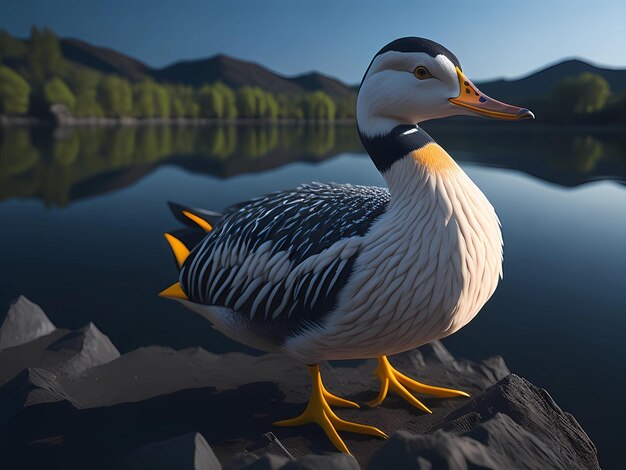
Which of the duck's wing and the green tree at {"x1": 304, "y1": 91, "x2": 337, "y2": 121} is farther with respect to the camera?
the green tree at {"x1": 304, "y1": 91, "x2": 337, "y2": 121}

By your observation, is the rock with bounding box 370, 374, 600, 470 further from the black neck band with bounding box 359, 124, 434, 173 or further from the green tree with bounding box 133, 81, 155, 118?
the green tree with bounding box 133, 81, 155, 118

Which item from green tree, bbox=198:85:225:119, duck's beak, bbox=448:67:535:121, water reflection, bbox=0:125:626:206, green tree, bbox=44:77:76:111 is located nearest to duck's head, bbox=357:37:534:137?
duck's beak, bbox=448:67:535:121

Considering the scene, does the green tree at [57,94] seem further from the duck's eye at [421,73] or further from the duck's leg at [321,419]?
the duck's eye at [421,73]

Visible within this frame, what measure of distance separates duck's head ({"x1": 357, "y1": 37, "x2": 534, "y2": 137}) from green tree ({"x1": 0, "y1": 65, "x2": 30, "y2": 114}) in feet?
208

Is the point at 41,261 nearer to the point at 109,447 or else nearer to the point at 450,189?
the point at 109,447

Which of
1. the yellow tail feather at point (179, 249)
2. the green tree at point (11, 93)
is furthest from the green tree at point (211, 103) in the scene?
the yellow tail feather at point (179, 249)

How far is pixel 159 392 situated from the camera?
416 cm

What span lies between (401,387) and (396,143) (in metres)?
2.11

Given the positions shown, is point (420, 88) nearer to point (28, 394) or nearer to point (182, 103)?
point (28, 394)

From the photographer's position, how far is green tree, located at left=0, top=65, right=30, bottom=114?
54844 millimetres

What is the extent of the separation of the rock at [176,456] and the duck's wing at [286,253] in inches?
36.1

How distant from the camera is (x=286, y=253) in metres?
3.19

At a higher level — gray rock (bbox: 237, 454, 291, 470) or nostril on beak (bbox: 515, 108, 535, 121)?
nostril on beak (bbox: 515, 108, 535, 121)

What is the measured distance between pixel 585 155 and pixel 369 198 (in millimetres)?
25173
